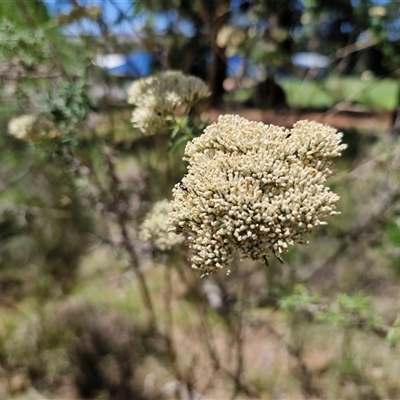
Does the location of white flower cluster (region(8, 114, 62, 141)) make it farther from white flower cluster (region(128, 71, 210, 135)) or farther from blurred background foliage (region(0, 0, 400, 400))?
white flower cluster (region(128, 71, 210, 135))

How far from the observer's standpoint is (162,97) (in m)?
1.34

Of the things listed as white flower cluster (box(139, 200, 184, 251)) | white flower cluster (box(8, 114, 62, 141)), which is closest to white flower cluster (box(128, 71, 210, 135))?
white flower cluster (box(139, 200, 184, 251))

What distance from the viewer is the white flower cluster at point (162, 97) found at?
1326mm

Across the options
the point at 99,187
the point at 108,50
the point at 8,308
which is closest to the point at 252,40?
the point at 108,50

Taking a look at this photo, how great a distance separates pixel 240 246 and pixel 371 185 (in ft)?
11.5

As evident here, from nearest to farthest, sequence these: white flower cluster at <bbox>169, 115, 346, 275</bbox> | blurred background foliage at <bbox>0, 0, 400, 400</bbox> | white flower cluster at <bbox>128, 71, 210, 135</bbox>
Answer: white flower cluster at <bbox>169, 115, 346, 275</bbox> < white flower cluster at <bbox>128, 71, 210, 135</bbox> < blurred background foliage at <bbox>0, 0, 400, 400</bbox>

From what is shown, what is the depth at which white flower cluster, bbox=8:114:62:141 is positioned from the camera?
1637 mm

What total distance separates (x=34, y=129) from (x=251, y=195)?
1.04 metres

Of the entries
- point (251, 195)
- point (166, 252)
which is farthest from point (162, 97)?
point (166, 252)

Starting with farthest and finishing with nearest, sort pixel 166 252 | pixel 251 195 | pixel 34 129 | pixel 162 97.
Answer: pixel 166 252 → pixel 34 129 → pixel 162 97 → pixel 251 195

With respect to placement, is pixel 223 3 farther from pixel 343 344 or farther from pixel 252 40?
pixel 343 344

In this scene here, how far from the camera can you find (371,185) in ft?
13.4

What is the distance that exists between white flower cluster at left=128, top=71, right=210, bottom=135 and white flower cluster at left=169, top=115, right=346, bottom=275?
0.35 m

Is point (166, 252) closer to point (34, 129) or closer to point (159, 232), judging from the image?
point (159, 232)
